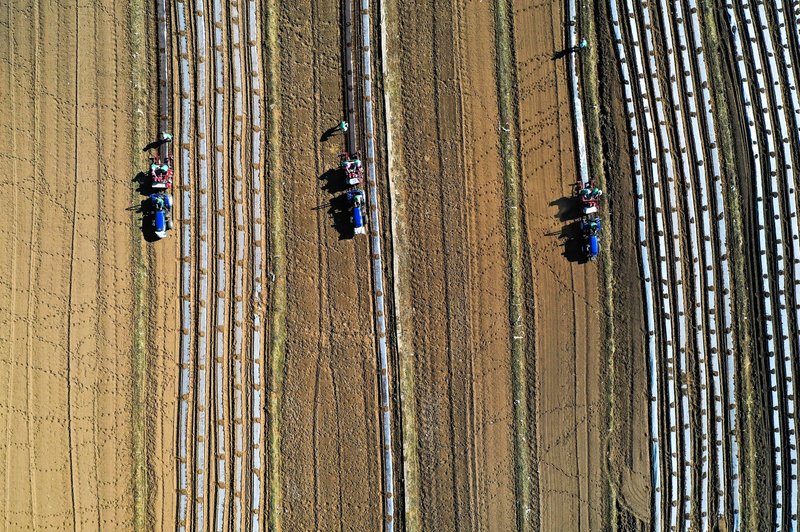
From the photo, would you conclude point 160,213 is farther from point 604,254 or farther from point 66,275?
point 604,254

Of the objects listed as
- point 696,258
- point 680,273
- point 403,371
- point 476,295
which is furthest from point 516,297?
point 696,258

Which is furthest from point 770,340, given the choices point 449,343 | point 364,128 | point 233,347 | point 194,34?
point 194,34

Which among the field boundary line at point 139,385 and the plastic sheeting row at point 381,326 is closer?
the field boundary line at point 139,385

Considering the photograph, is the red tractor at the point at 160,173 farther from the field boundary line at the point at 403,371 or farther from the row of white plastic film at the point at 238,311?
the field boundary line at the point at 403,371

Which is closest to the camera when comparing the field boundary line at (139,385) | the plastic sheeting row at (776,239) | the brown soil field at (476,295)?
the field boundary line at (139,385)

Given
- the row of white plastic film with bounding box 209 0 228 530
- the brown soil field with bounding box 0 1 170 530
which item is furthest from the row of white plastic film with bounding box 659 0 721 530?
the brown soil field with bounding box 0 1 170 530

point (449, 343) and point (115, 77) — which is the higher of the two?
point (115, 77)

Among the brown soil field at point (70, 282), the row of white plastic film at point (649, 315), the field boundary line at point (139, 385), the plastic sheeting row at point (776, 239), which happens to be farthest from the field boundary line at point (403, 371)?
the plastic sheeting row at point (776, 239)

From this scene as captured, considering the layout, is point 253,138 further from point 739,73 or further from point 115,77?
point 739,73
